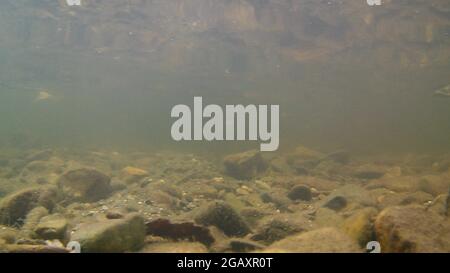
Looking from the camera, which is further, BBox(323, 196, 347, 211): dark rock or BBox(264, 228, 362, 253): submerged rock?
BBox(323, 196, 347, 211): dark rock

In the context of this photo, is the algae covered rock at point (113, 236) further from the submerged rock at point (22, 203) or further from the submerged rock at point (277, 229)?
the submerged rock at point (22, 203)

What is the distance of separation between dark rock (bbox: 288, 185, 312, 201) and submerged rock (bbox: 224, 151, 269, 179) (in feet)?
12.3

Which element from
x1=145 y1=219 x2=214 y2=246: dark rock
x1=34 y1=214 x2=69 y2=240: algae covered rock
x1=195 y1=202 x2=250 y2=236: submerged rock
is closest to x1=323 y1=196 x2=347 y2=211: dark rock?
x1=195 y1=202 x2=250 y2=236: submerged rock

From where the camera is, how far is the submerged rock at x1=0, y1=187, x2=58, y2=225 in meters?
7.01

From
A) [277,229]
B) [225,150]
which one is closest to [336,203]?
[277,229]

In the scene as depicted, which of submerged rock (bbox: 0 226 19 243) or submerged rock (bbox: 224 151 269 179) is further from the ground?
submerged rock (bbox: 224 151 269 179)

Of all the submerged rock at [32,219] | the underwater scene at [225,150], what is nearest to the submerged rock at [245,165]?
the underwater scene at [225,150]

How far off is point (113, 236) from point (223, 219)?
2.12m

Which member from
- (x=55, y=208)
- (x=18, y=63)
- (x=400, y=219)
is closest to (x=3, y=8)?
(x=18, y=63)

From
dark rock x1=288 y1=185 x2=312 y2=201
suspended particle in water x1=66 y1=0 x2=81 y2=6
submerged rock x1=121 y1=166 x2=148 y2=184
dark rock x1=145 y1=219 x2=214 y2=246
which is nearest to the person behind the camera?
dark rock x1=145 y1=219 x2=214 y2=246

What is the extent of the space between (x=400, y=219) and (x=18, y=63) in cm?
4386

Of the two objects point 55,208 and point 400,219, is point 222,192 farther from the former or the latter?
point 400,219

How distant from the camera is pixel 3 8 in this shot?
26.3 m

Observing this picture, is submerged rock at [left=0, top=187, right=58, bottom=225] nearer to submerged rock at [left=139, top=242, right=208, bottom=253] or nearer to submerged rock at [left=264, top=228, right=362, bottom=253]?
submerged rock at [left=139, top=242, right=208, bottom=253]
